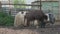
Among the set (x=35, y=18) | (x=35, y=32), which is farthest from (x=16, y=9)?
(x=35, y=32)

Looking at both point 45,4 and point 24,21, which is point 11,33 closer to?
point 24,21

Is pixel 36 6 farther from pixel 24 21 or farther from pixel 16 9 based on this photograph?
pixel 24 21

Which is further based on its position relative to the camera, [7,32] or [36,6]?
[36,6]

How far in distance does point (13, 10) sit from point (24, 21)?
2685 millimetres

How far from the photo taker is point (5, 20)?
12.4 meters

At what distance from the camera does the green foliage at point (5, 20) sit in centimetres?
1215

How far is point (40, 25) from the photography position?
11.2 m

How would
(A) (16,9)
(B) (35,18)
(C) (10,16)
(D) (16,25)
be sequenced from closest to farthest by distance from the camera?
(B) (35,18) < (D) (16,25) < (C) (10,16) < (A) (16,9)

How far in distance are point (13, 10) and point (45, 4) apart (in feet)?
6.63

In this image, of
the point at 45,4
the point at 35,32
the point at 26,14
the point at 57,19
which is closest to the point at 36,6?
the point at 45,4

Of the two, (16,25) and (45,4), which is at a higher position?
(45,4)

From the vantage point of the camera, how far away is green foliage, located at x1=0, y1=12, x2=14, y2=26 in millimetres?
12148

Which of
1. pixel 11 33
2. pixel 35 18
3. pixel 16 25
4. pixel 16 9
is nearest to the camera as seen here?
pixel 11 33

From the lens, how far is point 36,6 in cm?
1377
